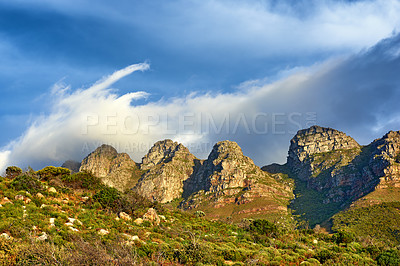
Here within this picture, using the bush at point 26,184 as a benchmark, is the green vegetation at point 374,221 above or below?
below

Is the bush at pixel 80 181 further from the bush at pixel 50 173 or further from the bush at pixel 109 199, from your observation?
the bush at pixel 109 199

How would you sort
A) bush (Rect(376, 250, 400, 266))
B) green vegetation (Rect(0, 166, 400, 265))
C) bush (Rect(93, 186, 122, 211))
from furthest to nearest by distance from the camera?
bush (Rect(93, 186, 122, 211)) < bush (Rect(376, 250, 400, 266)) < green vegetation (Rect(0, 166, 400, 265))

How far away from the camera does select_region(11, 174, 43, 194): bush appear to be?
2747cm

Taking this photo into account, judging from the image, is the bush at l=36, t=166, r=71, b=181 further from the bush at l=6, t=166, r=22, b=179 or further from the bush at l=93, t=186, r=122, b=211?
the bush at l=93, t=186, r=122, b=211

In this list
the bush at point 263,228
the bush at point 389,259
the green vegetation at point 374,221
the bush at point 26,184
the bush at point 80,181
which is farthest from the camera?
the green vegetation at point 374,221

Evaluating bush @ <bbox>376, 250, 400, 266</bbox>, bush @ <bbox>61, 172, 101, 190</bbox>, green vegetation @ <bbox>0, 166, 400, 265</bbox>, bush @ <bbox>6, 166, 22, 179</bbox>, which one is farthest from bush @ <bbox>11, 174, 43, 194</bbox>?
bush @ <bbox>376, 250, 400, 266</bbox>

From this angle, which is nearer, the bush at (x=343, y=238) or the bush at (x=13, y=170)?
the bush at (x=343, y=238)

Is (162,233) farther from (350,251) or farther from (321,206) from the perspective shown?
(321,206)

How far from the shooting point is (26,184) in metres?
28.0

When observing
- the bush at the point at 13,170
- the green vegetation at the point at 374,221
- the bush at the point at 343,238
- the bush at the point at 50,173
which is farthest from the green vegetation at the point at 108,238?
the green vegetation at the point at 374,221

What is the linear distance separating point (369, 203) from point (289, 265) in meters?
149

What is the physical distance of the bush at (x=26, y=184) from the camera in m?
27.5

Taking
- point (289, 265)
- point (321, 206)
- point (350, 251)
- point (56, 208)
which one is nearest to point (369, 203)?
point (321, 206)

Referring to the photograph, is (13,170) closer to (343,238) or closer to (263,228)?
(263,228)
